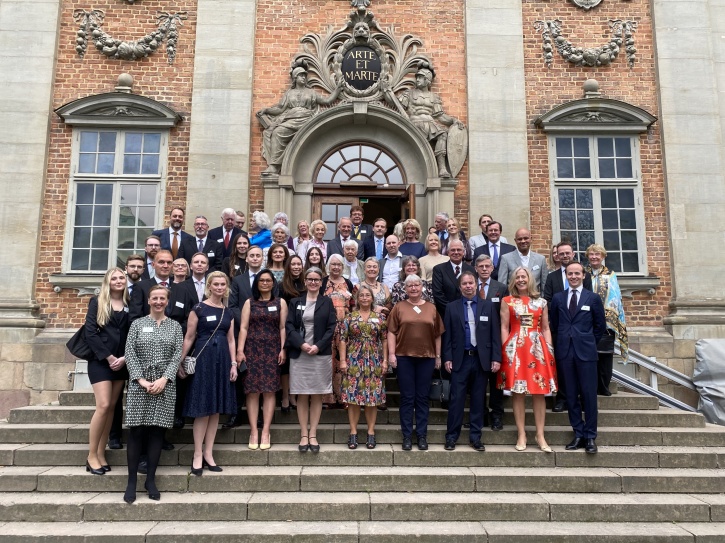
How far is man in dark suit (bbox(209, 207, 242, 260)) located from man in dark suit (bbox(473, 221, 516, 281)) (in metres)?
3.50

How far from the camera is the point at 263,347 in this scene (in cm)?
543

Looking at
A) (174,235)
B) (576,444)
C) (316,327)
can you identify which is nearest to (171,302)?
(316,327)

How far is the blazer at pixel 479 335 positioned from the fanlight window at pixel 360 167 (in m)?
4.63

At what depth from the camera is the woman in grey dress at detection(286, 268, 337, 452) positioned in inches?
211

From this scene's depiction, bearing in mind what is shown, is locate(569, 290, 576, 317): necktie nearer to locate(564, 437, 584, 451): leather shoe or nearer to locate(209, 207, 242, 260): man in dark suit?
locate(564, 437, 584, 451): leather shoe

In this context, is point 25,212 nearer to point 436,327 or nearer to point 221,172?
point 221,172

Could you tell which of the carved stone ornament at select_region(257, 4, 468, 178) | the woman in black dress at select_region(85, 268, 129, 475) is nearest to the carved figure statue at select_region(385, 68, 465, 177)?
the carved stone ornament at select_region(257, 4, 468, 178)

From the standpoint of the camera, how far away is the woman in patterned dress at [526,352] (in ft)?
17.7

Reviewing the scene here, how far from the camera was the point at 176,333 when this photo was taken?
4.95 meters

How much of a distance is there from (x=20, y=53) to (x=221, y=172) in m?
4.20

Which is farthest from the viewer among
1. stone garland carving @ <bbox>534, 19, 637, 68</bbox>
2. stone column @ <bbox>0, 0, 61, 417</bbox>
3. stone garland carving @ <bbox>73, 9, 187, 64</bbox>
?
stone garland carving @ <bbox>534, 19, 637, 68</bbox>

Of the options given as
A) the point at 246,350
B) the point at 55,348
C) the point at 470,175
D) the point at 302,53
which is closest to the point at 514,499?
the point at 246,350

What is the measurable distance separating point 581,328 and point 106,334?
193 inches

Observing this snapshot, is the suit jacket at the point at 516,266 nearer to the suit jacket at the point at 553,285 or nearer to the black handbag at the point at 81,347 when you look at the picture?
the suit jacket at the point at 553,285
